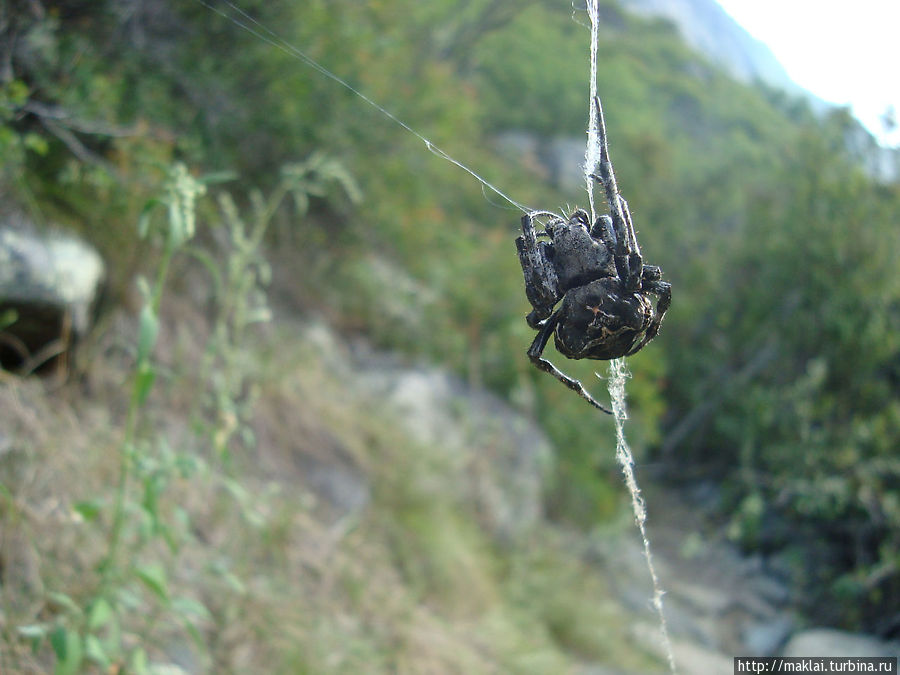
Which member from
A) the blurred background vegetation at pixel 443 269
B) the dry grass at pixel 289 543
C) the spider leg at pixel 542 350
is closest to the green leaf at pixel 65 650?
the blurred background vegetation at pixel 443 269

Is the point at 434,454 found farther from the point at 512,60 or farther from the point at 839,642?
the point at 512,60

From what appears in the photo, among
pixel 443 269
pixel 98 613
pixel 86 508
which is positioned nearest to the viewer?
pixel 98 613

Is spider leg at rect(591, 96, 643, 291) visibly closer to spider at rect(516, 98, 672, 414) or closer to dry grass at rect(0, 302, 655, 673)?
spider at rect(516, 98, 672, 414)

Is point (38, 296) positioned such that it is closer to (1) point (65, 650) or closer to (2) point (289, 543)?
(2) point (289, 543)

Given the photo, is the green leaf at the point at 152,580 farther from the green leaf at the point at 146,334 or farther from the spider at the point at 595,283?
the spider at the point at 595,283

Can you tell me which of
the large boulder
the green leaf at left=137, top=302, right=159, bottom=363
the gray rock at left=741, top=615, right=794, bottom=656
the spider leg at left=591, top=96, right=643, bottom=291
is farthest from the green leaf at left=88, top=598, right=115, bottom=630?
the gray rock at left=741, top=615, right=794, bottom=656

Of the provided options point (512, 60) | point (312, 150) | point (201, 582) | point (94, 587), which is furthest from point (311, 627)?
point (512, 60)

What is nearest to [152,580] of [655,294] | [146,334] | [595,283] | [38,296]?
[146,334]
